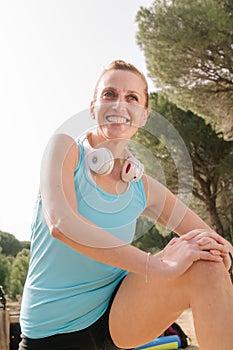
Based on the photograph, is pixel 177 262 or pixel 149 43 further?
pixel 149 43

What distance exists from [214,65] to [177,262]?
8318 millimetres

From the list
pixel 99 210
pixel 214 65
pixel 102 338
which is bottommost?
pixel 102 338

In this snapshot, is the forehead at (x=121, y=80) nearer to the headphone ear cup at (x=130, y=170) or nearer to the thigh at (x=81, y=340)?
the headphone ear cup at (x=130, y=170)

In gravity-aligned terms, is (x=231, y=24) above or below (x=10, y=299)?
above

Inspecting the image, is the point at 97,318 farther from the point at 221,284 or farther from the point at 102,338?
the point at 221,284

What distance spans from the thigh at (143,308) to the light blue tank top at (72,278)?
61mm

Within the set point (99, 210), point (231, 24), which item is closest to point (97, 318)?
point (99, 210)

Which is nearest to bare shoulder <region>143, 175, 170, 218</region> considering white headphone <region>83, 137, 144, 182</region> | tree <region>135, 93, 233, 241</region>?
white headphone <region>83, 137, 144, 182</region>

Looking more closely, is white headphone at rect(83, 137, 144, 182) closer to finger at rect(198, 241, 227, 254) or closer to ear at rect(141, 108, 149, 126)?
ear at rect(141, 108, 149, 126)

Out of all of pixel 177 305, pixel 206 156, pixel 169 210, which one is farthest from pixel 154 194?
pixel 206 156

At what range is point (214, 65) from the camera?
9031 mm

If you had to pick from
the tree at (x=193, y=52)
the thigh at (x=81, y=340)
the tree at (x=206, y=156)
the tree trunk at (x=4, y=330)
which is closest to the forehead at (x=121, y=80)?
the thigh at (x=81, y=340)

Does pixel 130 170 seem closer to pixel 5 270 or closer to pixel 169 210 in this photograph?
pixel 169 210

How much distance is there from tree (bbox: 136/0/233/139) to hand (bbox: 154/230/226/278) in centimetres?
775
